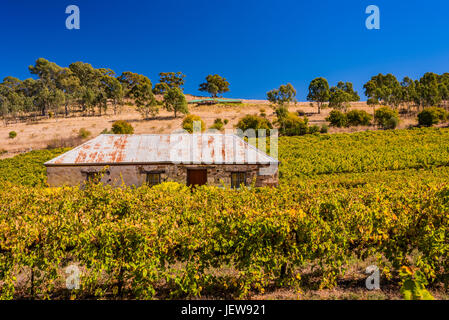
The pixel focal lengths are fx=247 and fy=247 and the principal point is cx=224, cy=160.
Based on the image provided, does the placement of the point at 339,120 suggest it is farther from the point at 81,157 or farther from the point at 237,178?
the point at 81,157

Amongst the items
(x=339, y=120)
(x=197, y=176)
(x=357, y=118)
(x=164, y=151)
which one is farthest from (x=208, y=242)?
(x=357, y=118)

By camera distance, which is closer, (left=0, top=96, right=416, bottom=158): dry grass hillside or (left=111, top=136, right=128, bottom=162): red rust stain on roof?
(left=111, top=136, right=128, bottom=162): red rust stain on roof

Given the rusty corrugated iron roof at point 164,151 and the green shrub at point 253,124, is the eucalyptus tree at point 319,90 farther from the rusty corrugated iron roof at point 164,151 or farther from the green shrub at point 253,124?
the rusty corrugated iron roof at point 164,151

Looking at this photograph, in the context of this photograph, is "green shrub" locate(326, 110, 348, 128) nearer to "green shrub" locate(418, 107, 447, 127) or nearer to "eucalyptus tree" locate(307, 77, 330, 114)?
"green shrub" locate(418, 107, 447, 127)

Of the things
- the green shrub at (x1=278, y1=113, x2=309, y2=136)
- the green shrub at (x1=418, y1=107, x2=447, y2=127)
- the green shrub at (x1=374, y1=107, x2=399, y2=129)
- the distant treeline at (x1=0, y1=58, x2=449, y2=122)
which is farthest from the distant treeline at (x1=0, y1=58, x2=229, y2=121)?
the green shrub at (x1=418, y1=107, x2=447, y2=127)

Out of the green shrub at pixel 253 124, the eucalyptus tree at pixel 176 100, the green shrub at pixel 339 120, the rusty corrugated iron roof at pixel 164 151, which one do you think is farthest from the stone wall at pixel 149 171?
the eucalyptus tree at pixel 176 100

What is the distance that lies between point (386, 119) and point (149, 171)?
45050 millimetres

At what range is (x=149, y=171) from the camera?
1623cm

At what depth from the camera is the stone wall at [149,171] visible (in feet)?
52.1

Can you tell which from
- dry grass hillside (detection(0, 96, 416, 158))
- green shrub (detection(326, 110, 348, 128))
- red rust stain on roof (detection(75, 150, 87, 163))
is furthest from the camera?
green shrub (detection(326, 110, 348, 128))

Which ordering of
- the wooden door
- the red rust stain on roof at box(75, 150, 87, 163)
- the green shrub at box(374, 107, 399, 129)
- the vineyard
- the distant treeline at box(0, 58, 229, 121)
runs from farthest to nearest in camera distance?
the distant treeline at box(0, 58, 229, 121) < the green shrub at box(374, 107, 399, 129) < the wooden door < the red rust stain on roof at box(75, 150, 87, 163) < the vineyard

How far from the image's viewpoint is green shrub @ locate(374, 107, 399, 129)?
42.9m
